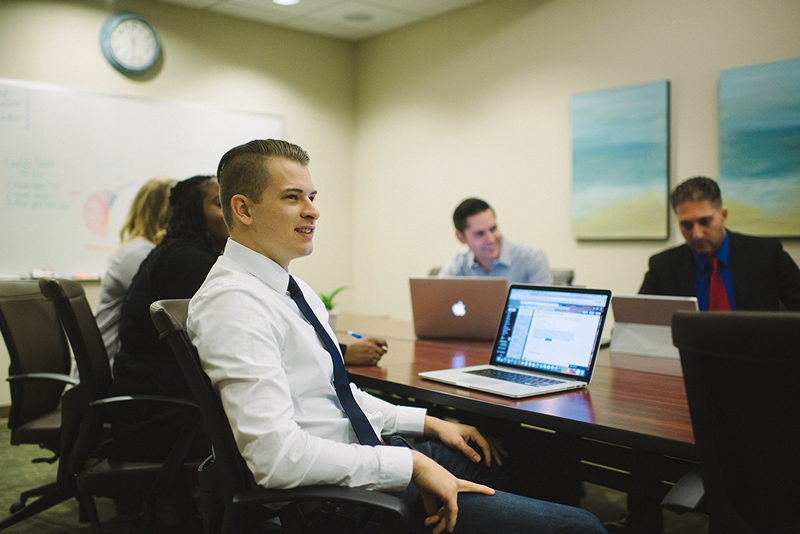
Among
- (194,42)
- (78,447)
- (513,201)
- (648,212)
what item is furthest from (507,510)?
(194,42)

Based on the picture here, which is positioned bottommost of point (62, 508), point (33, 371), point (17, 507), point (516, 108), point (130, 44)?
point (62, 508)

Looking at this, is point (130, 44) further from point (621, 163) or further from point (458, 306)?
point (621, 163)

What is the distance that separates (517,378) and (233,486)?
89 cm

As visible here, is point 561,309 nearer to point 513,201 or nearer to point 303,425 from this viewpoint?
point 303,425

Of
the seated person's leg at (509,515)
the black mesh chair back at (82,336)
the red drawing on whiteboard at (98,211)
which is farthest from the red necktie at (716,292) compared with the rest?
the red drawing on whiteboard at (98,211)

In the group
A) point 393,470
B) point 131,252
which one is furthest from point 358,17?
point 393,470

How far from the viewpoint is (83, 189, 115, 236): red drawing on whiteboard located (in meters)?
4.30

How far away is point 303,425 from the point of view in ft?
4.09

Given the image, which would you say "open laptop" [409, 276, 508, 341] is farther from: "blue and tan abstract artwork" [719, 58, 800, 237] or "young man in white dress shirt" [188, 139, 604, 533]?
"blue and tan abstract artwork" [719, 58, 800, 237]

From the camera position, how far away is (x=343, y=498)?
1.05 m

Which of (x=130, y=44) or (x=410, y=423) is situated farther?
(x=130, y=44)

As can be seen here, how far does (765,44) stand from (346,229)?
140 inches

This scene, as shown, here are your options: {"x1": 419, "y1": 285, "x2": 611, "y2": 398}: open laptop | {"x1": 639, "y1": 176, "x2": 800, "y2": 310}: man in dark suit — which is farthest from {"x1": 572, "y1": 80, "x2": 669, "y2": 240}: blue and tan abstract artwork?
{"x1": 419, "y1": 285, "x2": 611, "y2": 398}: open laptop

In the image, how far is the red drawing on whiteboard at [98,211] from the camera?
4.30 meters
